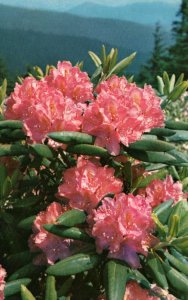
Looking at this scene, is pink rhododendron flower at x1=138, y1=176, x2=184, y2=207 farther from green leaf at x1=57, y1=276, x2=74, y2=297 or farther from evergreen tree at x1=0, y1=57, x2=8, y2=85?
evergreen tree at x1=0, y1=57, x2=8, y2=85

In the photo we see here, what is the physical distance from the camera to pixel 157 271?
1.80 metres

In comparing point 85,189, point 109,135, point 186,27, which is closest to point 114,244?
point 85,189

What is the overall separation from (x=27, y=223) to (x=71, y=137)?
0.89 feet

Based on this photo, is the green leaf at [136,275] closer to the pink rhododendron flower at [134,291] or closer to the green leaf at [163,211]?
the pink rhododendron flower at [134,291]

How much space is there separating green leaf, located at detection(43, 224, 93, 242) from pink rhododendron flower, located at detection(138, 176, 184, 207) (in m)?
0.25

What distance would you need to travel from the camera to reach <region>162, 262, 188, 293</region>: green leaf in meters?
1.79

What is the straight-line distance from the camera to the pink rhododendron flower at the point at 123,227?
1809mm

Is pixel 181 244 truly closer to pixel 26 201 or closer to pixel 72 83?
pixel 26 201

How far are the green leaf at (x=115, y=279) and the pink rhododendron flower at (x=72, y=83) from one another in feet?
1.71

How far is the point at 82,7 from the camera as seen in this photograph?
4584 cm

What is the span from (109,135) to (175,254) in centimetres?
35

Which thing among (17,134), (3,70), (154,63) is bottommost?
(3,70)

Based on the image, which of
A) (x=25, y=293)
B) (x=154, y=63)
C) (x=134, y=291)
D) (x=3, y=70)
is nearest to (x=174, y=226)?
(x=134, y=291)

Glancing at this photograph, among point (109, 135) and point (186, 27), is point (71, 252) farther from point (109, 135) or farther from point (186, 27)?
point (186, 27)
